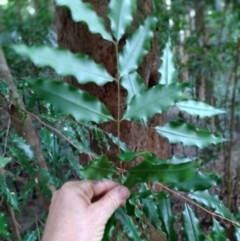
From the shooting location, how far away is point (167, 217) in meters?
0.71

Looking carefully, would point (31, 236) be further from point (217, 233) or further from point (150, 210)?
point (217, 233)

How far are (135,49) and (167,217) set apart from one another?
1.12ft

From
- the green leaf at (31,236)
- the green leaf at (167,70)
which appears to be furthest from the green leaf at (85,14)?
the green leaf at (31,236)

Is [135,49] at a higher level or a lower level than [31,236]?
higher

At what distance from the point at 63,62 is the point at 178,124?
23 centimetres

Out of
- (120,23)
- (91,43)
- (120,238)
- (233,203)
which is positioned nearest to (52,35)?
(91,43)

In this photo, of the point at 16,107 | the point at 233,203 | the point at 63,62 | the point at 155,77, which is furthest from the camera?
the point at 233,203

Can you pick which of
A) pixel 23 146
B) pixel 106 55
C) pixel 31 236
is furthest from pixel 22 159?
pixel 106 55

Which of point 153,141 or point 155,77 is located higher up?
point 155,77

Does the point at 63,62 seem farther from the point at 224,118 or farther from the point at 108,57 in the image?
the point at 224,118

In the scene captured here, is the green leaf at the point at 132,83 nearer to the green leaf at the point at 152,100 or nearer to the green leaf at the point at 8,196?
the green leaf at the point at 152,100

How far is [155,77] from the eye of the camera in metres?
1.44

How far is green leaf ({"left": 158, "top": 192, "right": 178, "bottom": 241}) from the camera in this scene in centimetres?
71

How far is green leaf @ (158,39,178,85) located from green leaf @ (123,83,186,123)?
9 centimetres
